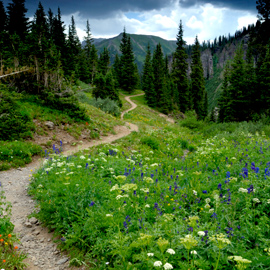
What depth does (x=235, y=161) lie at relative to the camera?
8.04 metres

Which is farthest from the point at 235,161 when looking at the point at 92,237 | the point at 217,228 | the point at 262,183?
the point at 92,237

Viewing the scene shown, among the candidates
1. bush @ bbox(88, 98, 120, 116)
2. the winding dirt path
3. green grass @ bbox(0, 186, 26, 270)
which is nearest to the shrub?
the winding dirt path

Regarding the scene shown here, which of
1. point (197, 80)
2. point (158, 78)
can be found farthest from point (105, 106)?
point (197, 80)

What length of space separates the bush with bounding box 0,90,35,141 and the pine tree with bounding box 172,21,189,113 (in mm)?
45661

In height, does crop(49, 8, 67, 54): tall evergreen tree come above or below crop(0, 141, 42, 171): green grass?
above

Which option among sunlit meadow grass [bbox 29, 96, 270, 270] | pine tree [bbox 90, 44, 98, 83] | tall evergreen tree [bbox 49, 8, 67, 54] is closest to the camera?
sunlit meadow grass [bbox 29, 96, 270, 270]

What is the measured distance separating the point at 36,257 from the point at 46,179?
9.10ft

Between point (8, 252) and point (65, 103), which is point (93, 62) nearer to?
point (65, 103)

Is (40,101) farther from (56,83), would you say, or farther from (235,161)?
(235,161)

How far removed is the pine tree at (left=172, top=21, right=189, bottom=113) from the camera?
2055 inches

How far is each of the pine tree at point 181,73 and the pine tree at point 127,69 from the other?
1181cm

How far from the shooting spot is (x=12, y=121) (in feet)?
38.1

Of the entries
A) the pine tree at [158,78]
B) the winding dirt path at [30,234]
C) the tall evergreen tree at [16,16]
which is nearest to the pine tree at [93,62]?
the pine tree at [158,78]

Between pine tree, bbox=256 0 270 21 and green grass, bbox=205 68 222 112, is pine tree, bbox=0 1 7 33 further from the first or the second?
green grass, bbox=205 68 222 112
